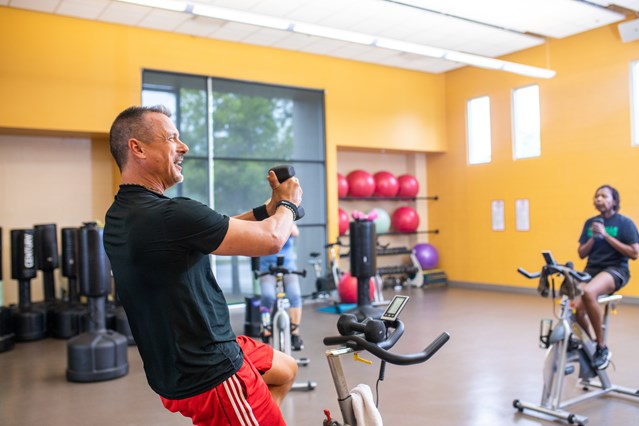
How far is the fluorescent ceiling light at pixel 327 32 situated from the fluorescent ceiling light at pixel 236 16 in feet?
0.50

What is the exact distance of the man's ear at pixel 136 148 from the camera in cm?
168

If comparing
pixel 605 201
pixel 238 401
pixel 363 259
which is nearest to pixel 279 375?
pixel 238 401

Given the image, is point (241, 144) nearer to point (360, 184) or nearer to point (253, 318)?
point (360, 184)

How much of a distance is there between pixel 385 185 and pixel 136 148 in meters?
8.47

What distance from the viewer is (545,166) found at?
29.1 feet

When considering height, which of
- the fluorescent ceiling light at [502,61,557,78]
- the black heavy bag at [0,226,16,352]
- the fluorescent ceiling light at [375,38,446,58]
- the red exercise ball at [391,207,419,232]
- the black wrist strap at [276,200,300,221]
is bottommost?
the black heavy bag at [0,226,16,352]

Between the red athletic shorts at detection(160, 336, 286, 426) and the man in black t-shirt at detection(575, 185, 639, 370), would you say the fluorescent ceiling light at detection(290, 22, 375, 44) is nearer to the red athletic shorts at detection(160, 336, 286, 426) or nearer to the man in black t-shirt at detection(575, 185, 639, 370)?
the man in black t-shirt at detection(575, 185, 639, 370)

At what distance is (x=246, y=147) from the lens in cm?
822

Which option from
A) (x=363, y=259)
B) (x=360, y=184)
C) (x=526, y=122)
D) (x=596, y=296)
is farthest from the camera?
(x=360, y=184)

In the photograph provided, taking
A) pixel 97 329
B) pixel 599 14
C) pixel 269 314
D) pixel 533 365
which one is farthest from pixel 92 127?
pixel 599 14

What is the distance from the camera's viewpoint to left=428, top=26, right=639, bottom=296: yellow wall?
26.1 feet

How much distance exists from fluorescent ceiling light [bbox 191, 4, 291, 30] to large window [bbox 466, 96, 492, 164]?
5096 millimetres

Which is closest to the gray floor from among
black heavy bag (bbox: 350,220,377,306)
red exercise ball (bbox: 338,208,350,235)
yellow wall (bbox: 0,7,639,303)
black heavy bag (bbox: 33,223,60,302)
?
black heavy bag (bbox: 350,220,377,306)

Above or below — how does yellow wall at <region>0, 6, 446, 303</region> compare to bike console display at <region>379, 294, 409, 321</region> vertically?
above
